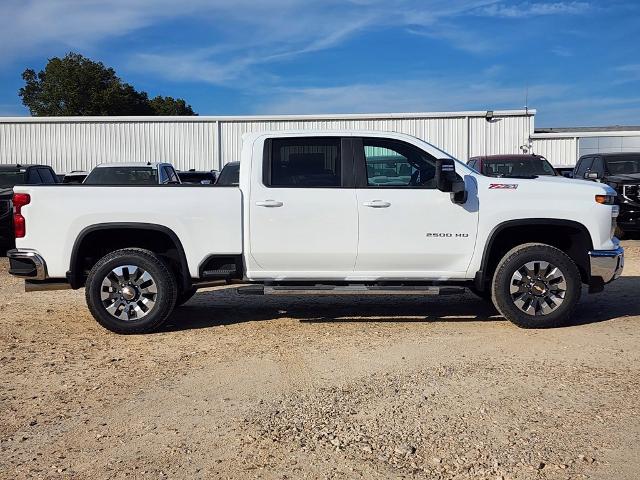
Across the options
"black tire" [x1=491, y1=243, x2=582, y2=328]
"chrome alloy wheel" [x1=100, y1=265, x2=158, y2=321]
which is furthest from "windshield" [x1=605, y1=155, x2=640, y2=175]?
"chrome alloy wheel" [x1=100, y1=265, x2=158, y2=321]

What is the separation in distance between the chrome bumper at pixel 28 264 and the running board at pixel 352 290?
6.51ft

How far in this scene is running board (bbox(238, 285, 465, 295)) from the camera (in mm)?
6449

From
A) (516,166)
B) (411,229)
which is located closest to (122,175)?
(516,166)

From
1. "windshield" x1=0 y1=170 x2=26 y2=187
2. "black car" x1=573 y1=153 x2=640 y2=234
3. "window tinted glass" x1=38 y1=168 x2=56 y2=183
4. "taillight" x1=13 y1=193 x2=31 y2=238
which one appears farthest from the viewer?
"window tinted glass" x1=38 y1=168 x2=56 y2=183

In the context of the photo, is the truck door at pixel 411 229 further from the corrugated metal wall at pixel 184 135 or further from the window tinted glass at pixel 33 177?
the corrugated metal wall at pixel 184 135

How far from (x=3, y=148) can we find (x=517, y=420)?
2761 cm

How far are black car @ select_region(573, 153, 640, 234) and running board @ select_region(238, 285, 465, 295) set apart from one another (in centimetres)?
691

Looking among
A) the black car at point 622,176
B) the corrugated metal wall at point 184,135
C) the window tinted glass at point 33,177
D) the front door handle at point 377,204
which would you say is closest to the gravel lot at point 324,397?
the front door handle at point 377,204

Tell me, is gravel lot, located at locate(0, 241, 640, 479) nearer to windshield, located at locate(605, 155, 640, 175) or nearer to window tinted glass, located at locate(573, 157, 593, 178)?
windshield, located at locate(605, 155, 640, 175)

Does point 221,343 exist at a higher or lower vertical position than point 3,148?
lower

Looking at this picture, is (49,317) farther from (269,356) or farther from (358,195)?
(358,195)

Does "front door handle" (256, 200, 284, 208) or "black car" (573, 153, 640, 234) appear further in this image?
"black car" (573, 153, 640, 234)

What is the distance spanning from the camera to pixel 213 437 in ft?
13.0

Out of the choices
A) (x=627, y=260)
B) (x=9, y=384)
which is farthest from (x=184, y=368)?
(x=627, y=260)
